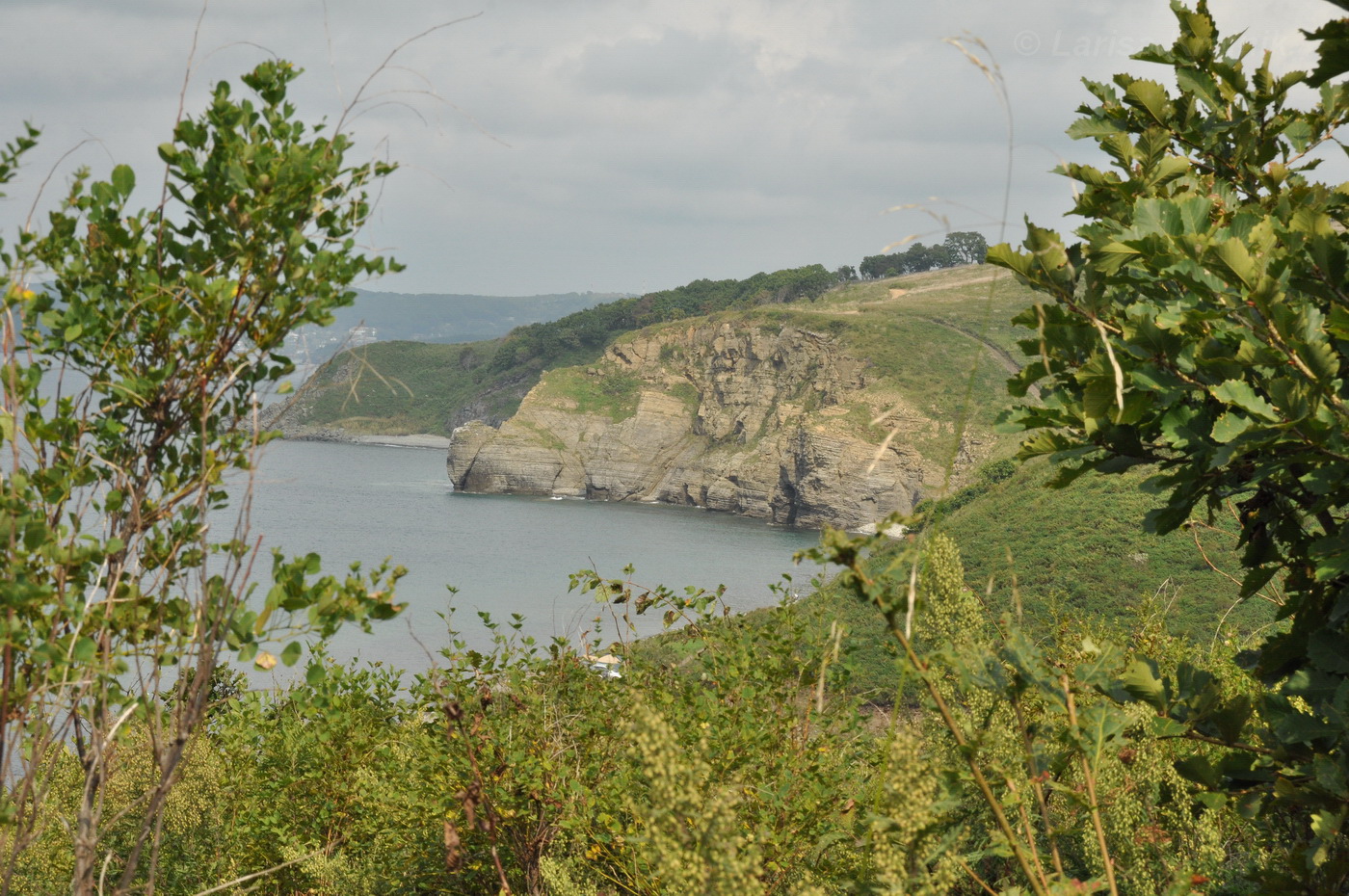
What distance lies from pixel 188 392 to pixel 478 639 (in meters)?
29.9

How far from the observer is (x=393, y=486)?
90.8m

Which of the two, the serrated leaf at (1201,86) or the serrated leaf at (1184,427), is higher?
the serrated leaf at (1201,86)

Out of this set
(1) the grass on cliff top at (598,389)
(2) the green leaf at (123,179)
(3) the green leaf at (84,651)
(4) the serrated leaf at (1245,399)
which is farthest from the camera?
(1) the grass on cliff top at (598,389)

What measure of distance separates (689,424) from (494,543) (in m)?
30.4

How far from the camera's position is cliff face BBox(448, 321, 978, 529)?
81.4 meters

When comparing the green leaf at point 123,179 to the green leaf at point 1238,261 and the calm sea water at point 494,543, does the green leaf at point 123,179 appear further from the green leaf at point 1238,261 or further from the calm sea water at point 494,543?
the calm sea water at point 494,543

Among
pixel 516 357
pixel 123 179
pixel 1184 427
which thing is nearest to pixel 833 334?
pixel 516 357

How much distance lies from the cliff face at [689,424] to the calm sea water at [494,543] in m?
2.67

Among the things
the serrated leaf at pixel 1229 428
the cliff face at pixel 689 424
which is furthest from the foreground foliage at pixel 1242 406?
the cliff face at pixel 689 424

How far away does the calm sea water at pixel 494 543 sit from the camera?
4144cm

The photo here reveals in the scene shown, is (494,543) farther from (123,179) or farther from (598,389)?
(123,179)

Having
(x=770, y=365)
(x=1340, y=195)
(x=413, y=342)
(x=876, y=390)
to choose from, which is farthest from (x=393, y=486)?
(x=1340, y=195)

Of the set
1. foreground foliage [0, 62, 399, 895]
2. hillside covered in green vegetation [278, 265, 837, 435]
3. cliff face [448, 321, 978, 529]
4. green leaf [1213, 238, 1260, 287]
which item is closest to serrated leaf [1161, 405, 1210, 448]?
green leaf [1213, 238, 1260, 287]

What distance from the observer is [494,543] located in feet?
212
